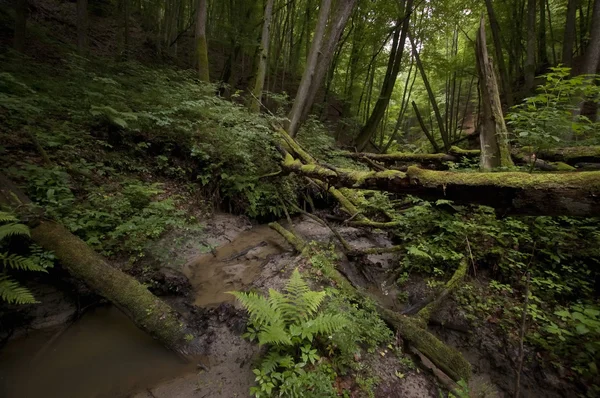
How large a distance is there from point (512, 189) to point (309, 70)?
6.22 meters

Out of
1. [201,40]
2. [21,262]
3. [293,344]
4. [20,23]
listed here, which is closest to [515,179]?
[293,344]

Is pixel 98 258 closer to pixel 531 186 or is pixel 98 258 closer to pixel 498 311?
pixel 531 186

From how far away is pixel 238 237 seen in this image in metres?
5.79

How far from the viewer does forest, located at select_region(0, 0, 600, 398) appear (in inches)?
104

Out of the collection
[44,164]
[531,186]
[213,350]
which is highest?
[44,164]

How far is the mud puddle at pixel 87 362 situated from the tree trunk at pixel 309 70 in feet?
20.2

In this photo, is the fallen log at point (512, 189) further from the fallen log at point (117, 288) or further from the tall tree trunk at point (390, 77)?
the tall tree trunk at point (390, 77)

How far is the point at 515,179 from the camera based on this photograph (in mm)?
2572

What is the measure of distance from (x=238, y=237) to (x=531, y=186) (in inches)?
195

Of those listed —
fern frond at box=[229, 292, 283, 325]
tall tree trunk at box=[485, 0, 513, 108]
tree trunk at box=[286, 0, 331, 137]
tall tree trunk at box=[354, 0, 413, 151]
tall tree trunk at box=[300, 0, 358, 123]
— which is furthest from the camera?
tall tree trunk at box=[354, 0, 413, 151]

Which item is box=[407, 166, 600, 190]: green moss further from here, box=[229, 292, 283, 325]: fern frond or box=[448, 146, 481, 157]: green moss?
box=[448, 146, 481, 157]: green moss

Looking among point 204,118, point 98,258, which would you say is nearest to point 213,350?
point 98,258

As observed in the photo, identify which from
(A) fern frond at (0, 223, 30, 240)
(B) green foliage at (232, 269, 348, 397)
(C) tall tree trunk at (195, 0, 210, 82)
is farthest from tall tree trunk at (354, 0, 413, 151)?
(A) fern frond at (0, 223, 30, 240)

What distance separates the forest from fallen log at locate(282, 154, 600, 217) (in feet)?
0.06
